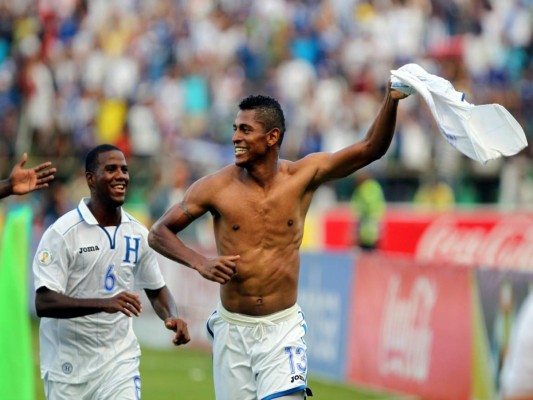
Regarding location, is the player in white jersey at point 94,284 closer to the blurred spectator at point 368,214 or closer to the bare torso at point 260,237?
the bare torso at point 260,237

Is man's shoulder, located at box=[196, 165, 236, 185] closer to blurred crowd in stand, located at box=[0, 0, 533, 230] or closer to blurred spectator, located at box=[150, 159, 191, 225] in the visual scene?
blurred spectator, located at box=[150, 159, 191, 225]

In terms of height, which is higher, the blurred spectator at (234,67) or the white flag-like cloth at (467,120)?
the blurred spectator at (234,67)

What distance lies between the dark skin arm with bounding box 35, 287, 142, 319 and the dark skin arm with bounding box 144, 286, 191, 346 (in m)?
0.39

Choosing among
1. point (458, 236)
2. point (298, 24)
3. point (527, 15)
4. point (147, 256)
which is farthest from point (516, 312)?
point (298, 24)

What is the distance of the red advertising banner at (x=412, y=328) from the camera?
12.1 metres

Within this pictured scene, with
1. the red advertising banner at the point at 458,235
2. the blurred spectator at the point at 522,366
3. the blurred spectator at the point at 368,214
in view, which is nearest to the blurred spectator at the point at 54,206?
the blurred spectator at the point at 368,214

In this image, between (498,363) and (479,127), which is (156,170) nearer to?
(498,363)

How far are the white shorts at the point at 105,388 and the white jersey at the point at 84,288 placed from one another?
0.14 ft

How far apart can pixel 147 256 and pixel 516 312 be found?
15.3 ft

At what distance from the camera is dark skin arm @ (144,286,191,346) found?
7.42 metres

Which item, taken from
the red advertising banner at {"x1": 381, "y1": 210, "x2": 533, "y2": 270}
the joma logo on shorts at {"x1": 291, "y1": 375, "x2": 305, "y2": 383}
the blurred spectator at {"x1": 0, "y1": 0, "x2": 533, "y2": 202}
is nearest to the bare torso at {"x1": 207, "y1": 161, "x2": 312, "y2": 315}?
the joma logo on shorts at {"x1": 291, "y1": 375, "x2": 305, "y2": 383}

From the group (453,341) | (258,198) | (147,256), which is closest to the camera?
(258,198)

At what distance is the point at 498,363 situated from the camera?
1141 centimetres

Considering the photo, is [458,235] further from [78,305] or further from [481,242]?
[78,305]
